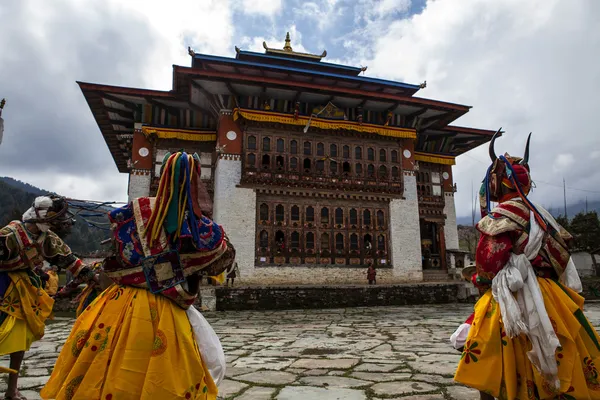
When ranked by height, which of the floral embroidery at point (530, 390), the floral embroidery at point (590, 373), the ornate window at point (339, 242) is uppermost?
the ornate window at point (339, 242)

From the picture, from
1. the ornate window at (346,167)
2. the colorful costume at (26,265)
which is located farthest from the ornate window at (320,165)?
the colorful costume at (26,265)

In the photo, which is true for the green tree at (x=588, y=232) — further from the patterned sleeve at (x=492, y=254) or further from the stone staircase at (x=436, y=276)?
the patterned sleeve at (x=492, y=254)

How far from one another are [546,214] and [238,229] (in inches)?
597

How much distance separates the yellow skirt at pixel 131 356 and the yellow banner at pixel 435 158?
851 inches

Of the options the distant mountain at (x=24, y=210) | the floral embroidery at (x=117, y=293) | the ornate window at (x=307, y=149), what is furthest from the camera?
the distant mountain at (x=24, y=210)

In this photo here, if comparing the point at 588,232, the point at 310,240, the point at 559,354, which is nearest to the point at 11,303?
the point at 559,354

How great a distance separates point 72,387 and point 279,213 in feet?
53.1

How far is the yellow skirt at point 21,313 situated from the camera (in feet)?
10.9

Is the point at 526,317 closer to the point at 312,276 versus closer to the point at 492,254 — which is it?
the point at 492,254

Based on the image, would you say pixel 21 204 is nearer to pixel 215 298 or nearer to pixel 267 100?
pixel 267 100

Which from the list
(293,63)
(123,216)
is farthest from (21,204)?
(123,216)

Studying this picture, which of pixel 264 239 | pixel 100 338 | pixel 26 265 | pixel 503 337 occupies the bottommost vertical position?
pixel 503 337

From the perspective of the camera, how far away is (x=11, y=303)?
3453mm

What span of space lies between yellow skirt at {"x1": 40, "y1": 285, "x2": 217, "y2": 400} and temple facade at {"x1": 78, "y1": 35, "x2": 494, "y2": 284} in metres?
15.0
